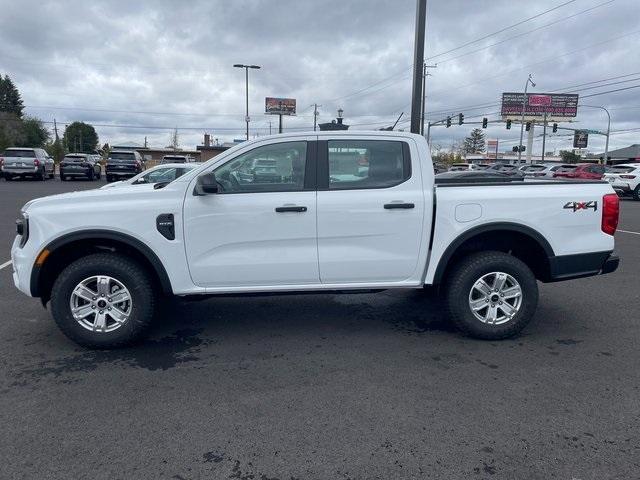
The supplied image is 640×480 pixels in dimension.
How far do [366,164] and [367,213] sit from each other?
0.47m

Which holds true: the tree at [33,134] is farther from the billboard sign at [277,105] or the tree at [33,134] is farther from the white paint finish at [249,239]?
the white paint finish at [249,239]

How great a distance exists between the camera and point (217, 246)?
4367 millimetres

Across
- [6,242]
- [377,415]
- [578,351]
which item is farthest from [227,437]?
[6,242]

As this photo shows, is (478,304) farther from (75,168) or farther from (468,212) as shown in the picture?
(75,168)

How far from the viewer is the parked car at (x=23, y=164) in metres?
27.1

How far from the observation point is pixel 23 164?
27188mm

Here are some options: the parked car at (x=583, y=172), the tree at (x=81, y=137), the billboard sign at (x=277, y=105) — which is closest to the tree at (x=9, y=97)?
the tree at (x=81, y=137)

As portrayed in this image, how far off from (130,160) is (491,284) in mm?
27913

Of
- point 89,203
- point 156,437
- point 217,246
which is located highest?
point 89,203

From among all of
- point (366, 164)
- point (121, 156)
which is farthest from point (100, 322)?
point (121, 156)

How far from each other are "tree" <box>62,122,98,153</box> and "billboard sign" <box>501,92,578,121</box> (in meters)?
80.5

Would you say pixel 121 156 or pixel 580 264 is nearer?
pixel 580 264

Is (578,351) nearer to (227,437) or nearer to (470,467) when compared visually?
(470,467)

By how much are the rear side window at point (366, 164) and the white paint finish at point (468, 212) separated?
546 millimetres
